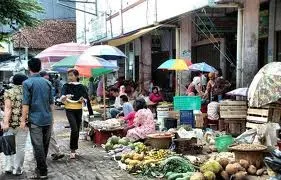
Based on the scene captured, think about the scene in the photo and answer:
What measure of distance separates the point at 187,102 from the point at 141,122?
2102mm

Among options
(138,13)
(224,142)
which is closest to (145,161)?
(224,142)

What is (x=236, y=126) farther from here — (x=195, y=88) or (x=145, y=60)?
(x=145, y=60)

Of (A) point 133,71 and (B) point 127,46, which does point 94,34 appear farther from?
(A) point 133,71

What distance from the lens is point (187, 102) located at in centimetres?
1216

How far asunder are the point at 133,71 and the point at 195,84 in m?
9.73

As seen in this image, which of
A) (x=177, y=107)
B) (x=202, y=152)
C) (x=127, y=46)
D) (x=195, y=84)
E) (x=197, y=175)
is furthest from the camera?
(x=127, y=46)

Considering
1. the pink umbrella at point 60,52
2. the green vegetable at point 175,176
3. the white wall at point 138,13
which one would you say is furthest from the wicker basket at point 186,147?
the pink umbrella at point 60,52

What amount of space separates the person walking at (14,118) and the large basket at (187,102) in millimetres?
5073

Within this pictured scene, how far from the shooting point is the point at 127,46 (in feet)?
84.5

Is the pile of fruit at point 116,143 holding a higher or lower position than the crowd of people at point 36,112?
lower

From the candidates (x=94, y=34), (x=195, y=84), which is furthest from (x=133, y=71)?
(x=195, y=84)

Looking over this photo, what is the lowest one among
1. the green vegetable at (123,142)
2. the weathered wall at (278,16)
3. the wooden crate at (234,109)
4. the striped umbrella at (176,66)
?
the green vegetable at (123,142)

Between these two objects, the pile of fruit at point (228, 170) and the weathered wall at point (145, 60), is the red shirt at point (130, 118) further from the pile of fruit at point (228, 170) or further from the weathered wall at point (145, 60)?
the weathered wall at point (145, 60)

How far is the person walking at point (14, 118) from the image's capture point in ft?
25.9
